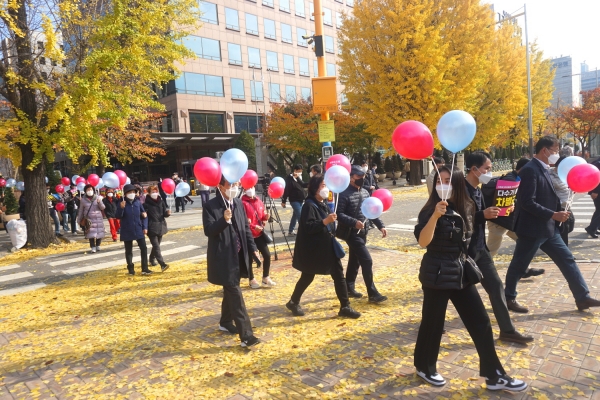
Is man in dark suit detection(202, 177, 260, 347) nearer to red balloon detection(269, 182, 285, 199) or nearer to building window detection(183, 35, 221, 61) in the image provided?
red balloon detection(269, 182, 285, 199)

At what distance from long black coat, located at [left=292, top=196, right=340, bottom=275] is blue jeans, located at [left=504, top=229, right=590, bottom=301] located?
2.14 metres

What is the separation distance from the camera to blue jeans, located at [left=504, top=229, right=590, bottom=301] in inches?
185

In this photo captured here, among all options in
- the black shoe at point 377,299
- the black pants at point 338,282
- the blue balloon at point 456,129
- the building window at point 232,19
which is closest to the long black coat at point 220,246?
the black pants at point 338,282

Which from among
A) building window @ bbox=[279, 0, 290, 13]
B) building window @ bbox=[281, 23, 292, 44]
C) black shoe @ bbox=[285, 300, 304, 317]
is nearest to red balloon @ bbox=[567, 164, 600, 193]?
black shoe @ bbox=[285, 300, 304, 317]

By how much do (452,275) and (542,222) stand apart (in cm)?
217

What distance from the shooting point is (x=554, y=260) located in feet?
15.8

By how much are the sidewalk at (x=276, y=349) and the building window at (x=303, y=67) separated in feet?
143

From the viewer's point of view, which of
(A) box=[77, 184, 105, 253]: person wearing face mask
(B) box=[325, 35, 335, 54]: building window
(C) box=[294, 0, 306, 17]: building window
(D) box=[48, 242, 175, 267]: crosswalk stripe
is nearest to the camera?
(D) box=[48, 242, 175, 267]: crosswalk stripe

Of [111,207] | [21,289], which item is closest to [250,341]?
[21,289]

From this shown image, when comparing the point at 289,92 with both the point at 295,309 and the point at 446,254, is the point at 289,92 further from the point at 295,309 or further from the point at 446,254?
the point at 446,254

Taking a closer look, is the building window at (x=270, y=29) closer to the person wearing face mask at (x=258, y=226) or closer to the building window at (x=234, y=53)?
the building window at (x=234, y=53)

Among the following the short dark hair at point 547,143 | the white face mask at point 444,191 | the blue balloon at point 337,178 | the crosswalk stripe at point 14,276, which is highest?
the short dark hair at point 547,143

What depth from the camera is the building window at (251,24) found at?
139ft

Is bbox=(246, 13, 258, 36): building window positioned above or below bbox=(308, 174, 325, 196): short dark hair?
above
